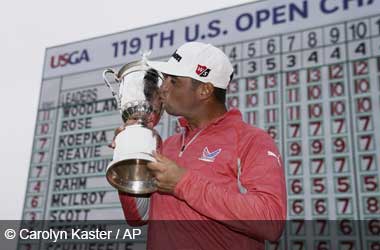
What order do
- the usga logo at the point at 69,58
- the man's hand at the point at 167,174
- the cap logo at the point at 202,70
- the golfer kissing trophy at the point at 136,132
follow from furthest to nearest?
the usga logo at the point at 69,58 < the cap logo at the point at 202,70 < the golfer kissing trophy at the point at 136,132 < the man's hand at the point at 167,174

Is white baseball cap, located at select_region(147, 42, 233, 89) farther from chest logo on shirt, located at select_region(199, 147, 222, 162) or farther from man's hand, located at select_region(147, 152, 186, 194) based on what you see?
man's hand, located at select_region(147, 152, 186, 194)

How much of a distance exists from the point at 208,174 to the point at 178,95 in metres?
0.33

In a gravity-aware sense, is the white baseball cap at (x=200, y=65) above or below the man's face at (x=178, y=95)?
above

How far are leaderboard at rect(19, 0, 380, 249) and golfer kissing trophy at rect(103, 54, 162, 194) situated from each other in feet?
6.92

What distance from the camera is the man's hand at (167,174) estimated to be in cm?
118

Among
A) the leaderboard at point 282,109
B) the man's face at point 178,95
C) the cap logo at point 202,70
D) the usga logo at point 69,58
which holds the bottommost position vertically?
the man's face at point 178,95

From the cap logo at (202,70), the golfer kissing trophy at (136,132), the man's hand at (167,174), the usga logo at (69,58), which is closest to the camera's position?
the man's hand at (167,174)

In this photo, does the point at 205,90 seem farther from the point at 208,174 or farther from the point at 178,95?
the point at 208,174

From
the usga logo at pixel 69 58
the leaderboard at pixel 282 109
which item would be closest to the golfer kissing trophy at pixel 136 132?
the leaderboard at pixel 282 109

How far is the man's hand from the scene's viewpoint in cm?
118

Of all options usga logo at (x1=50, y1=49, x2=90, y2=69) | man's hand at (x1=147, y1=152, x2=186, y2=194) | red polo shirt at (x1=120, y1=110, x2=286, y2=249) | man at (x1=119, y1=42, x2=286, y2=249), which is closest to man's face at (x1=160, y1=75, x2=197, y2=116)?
man at (x1=119, y1=42, x2=286, y2=249)

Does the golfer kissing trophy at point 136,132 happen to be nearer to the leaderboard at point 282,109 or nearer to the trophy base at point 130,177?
the trophy base at point 130,177

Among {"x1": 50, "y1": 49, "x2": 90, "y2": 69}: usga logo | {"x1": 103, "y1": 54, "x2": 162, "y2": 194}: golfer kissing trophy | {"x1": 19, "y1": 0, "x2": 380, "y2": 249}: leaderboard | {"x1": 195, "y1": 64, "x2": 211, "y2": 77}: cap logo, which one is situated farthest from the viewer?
{"x1": 50, "y1": 49, "x2": 90, "y2": 69}: usga logo

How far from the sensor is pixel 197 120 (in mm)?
1603
